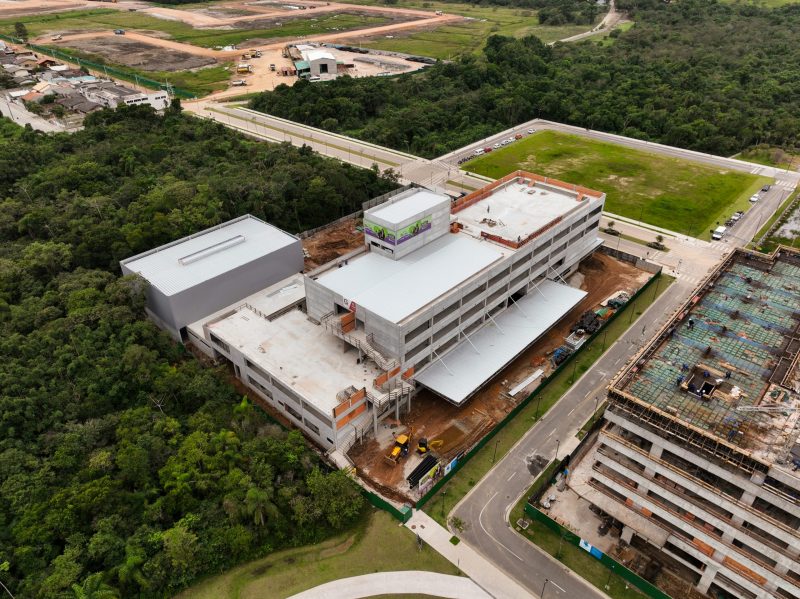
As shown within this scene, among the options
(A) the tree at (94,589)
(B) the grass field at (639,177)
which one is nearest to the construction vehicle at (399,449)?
(A) the tree at (94,589)

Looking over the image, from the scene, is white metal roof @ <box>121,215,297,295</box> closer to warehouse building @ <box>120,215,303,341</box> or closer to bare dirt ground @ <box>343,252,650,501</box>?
warehouse building @ <box>120,215,303,341</box>

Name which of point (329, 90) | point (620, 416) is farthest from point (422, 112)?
point (620, 416)

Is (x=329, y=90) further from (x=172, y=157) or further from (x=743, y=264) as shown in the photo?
(x=743, y=264)

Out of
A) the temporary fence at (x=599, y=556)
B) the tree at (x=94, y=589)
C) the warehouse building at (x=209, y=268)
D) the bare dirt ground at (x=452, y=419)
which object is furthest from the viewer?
the warehouse building at (x=209, y=268)

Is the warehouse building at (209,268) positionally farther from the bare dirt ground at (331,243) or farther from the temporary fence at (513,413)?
the temporary fence at (513,413)

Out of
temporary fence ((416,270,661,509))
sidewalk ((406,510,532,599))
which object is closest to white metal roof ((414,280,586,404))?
temporary fence ((416,270,661,509))

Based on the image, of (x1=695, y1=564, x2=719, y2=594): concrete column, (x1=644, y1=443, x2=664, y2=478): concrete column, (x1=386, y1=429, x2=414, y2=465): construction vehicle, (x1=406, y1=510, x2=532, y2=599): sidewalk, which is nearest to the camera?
(x1=695, y1=564, x2=719, y2=594): concrete column
